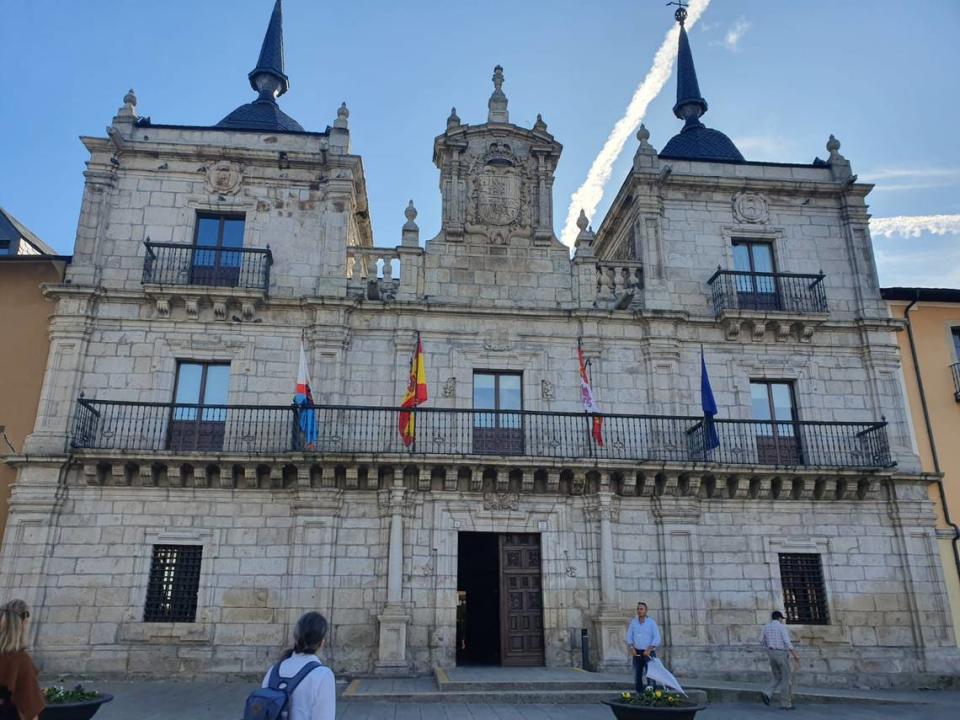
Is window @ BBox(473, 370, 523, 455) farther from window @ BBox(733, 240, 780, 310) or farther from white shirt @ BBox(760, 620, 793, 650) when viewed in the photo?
window @ BBox(733, 240, 780, 310)

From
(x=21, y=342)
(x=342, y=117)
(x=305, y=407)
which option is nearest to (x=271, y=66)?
(x=342, y=117)

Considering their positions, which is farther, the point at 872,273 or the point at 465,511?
the point at 872,273

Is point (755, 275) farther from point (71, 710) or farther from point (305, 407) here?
point (71, 710)

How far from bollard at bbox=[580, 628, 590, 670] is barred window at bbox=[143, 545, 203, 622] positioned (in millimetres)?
7639

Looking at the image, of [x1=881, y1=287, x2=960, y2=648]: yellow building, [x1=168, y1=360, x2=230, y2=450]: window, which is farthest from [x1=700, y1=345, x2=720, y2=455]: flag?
[x1=168, y1=360, x2=230, y2=450]: window

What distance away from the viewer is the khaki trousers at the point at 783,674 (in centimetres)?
1197

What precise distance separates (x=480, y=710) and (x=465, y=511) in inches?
180

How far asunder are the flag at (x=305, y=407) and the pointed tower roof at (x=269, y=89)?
27.0 ft

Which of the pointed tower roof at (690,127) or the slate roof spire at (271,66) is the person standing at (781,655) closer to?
the pointed tower roof at (690,127)

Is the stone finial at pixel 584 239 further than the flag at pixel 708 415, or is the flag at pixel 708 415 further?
the stone finial at pixel 584 239

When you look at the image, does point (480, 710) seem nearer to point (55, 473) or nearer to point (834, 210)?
point (55, 473)

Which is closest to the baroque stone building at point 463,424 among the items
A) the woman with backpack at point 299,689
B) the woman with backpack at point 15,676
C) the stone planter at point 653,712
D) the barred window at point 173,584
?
the barred window at point 173,584

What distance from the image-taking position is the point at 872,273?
1806 centimetres

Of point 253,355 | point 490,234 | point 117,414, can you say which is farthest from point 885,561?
point 117,414
